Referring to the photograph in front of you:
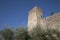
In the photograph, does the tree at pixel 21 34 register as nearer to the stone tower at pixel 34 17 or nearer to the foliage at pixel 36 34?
the foliage at pixel 36 34

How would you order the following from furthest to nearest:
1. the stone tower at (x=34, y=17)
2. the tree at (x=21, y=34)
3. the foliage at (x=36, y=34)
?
the stone tower at (x=34, y=17) < the tree at (x=21, y=34) < the foliage at (x=36, y=34)

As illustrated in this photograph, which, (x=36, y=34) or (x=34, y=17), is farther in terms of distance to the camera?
(x=34, y=17)

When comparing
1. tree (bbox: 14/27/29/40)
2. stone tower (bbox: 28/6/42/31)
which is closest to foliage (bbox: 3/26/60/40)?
tree (bbox: 14/27/29/40)

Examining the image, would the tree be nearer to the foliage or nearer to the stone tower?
the foliage

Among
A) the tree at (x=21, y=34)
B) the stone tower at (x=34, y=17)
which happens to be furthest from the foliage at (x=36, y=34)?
the stone tower at (x=34, y=17)

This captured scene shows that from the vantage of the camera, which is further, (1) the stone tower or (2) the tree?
(1) the stone tower

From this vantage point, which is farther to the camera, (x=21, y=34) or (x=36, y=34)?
(x=21, y=34)

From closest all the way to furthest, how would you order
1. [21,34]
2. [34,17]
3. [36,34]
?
[36,34]
[21,34]
[34,17]

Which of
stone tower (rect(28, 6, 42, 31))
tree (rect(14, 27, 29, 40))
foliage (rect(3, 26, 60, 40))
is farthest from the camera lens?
stone tower (rect(28, 6, 42, 31))

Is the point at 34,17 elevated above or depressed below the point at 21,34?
above

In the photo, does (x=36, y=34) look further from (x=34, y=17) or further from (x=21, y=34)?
(x=34, y=17)

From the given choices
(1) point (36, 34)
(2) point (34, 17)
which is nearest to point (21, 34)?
(1) point (36, 34)

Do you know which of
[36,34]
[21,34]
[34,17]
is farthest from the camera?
[34,17]

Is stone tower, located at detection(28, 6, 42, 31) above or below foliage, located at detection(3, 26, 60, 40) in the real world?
above
